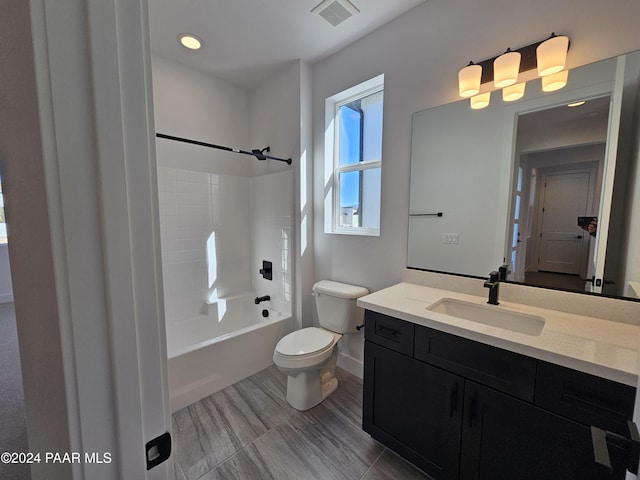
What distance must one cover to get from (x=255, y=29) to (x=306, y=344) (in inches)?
89.0

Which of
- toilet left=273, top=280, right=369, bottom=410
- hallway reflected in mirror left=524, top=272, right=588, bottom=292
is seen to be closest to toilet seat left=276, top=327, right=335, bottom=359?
toilet left=273, top=280, right=369, bottom=410

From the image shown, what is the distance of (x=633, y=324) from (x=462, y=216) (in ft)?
2.81

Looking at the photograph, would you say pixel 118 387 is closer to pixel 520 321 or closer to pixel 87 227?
pixel 87 227

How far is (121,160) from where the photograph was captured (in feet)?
1.28

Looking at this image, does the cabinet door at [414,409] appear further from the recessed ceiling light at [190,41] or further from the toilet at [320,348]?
the recessed ceiling light at [190,41]

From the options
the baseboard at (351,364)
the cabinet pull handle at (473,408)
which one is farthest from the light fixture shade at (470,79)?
the baseboard at (351,364)

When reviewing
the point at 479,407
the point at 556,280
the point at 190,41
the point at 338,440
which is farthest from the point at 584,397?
the point at 190,41

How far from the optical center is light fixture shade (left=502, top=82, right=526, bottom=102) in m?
1.39

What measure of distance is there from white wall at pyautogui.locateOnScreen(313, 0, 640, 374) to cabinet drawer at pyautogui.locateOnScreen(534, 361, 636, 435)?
3.35 ft

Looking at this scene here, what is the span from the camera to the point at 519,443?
1.01 m

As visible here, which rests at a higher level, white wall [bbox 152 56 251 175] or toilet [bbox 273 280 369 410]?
white wall [bbox 152 56 251 175]

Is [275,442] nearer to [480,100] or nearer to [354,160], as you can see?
[354,160]

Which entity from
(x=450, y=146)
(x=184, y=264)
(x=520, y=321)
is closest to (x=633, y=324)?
(x=520, y=321)

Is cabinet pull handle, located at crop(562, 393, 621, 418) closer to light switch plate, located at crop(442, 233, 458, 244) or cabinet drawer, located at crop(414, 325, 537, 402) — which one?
cabinet drawer, located at crop(414, 325, 537, 402)
